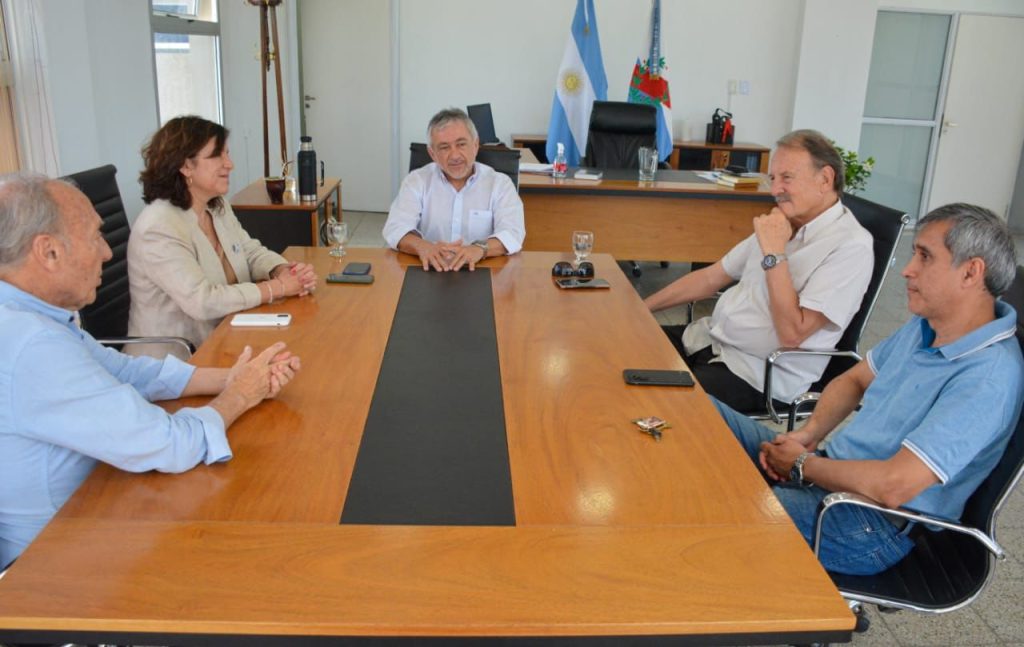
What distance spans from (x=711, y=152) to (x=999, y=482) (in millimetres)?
5932

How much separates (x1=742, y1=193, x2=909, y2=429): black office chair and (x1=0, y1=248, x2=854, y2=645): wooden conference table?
2.82ft

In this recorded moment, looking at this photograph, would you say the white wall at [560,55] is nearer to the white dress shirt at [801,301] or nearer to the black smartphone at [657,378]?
the white dress shirt at [801,301]

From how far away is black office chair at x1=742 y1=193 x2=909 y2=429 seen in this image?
2.59m

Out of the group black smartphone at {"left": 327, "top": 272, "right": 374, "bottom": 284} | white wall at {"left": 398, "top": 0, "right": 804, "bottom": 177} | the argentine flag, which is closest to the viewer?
black smartphone at {"left": 327, "top": 272, "right": 374, "bottom": 284}

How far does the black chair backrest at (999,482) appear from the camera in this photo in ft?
5.33

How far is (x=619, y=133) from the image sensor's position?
19.4 ft

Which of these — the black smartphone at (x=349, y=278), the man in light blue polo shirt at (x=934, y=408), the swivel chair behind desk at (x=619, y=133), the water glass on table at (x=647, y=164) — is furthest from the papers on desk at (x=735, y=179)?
the man in light blue polo shirt at (x=934, y=408)

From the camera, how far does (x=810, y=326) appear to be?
2598mm

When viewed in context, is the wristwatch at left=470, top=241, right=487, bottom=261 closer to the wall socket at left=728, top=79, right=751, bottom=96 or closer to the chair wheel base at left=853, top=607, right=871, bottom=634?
→ the chair wheel base at left=853, top=607, right=871, bottom=634

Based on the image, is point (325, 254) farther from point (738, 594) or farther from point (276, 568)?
point (738, 594)

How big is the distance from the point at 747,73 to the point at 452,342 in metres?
6.10

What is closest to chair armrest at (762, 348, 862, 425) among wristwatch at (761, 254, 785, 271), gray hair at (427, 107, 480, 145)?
wristwatch at (761, 254, 785, 271)

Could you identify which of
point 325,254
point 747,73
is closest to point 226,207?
point 325,254

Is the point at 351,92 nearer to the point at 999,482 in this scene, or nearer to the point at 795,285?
the point at 795,285
